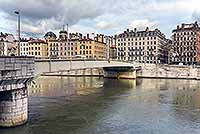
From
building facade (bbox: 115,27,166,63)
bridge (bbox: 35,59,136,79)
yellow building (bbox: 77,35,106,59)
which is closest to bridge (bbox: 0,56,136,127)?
bridge (bbox: 35,59,136,79)

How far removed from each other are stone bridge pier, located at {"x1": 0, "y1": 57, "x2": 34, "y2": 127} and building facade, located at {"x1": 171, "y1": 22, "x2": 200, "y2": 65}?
97.5m

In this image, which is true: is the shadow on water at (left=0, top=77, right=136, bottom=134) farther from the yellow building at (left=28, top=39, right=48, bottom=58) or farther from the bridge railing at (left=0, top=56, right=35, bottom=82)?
the yellow building at (left=28, top=39, right=48, bottom=58)

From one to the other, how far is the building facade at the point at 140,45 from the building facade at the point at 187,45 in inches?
317

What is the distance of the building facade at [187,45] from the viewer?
115812 mm

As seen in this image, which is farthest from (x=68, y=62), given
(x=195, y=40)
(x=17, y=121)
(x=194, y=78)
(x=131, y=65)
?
(x=195, y=40)

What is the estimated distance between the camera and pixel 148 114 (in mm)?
32938

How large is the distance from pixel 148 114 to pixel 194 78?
5647 centimetres

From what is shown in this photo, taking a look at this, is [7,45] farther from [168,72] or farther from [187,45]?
[187,45]

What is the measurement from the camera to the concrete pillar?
24.8 meters

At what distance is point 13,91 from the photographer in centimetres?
2525

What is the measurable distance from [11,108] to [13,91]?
137 cm

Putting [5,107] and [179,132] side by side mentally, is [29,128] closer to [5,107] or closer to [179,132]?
[5,107]

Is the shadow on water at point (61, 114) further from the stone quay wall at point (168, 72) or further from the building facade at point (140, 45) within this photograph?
the building facade at point (140, 45)

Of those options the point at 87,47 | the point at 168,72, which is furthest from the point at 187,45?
the point at 87,47
